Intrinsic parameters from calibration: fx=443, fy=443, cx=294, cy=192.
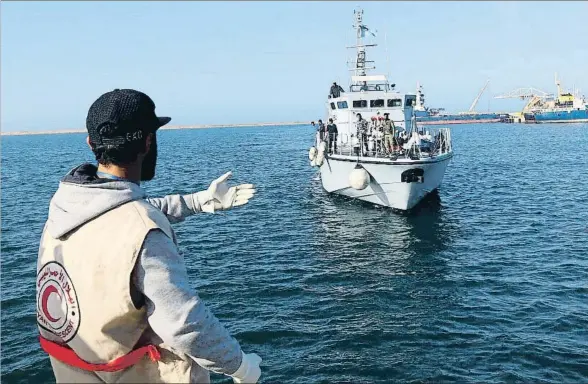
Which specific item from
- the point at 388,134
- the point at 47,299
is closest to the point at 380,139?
the point at 388,134

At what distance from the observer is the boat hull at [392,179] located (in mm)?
21422

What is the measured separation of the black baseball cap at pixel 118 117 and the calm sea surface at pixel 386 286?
7.70 metres

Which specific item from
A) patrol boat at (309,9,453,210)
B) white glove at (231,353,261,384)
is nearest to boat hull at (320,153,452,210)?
patrol boat at (309,9,453,210)

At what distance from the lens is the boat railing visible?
71.7ft

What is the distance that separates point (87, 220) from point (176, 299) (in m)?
0.53

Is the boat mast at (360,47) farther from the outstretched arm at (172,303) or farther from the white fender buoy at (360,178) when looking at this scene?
the outstretched arm at (172,303)

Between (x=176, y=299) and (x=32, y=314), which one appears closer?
(x=176, y=299)

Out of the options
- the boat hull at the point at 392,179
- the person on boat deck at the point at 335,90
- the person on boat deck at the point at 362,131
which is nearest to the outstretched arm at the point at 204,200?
the boat hull at the point at 392,179

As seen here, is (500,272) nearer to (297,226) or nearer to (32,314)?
(297,226)

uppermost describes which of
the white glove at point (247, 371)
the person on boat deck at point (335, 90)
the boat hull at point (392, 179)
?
the person on boat deck at point (335, 90)

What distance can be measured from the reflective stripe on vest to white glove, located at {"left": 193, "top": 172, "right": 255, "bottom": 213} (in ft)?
5.01

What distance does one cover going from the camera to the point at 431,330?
34.4 ft

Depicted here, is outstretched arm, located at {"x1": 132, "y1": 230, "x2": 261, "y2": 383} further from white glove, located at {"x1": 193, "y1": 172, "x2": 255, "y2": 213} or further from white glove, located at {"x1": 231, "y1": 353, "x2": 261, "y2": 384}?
white glove, located at {"x1": 193, "y1": 172, "x2": 255, "y2": 213}

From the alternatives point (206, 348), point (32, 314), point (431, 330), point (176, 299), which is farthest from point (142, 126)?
point (32, 314)
